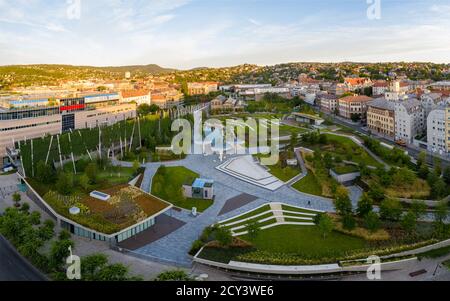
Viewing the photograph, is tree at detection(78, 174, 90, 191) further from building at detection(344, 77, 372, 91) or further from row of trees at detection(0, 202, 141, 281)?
building at detection(344, 77, 372, 91)

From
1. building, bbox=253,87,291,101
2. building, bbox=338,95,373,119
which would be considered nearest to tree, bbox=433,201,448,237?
building, bbox=338,95,373,119

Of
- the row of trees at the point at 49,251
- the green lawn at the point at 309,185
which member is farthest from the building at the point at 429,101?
the row of trees at the point at 49,251

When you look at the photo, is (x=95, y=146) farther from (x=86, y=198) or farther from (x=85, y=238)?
(x=85, y=238)

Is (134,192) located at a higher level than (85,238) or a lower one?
higher

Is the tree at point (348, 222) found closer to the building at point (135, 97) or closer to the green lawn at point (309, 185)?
the green lawn at point (309, 185)
